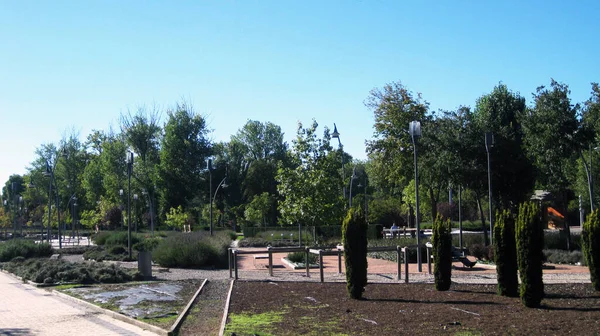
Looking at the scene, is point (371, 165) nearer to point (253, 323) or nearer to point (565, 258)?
point (565, 258)

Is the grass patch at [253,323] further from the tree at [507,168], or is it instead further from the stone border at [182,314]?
the tree at [507,168]

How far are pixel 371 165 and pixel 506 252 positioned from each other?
1255 inches

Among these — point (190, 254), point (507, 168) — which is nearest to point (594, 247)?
point (190, 254)

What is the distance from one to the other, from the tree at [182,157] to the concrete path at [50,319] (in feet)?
183

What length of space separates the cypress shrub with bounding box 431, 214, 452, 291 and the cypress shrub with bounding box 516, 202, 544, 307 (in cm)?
244

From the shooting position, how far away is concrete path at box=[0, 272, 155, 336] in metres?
10.8

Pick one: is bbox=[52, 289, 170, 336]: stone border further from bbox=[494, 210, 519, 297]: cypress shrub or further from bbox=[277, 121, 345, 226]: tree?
bbox=[277, 121, 345, 226]: tree

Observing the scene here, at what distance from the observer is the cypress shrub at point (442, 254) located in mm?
13961

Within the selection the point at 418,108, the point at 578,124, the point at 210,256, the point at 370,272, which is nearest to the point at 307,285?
the point at 370,272

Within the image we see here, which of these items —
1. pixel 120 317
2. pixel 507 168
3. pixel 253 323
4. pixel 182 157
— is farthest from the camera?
pixel 182 157

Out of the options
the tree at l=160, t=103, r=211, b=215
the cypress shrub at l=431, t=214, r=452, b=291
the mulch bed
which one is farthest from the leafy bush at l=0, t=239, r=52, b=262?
the tree at l=160, t=103, r=211, b=215

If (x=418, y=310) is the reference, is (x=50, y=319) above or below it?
below

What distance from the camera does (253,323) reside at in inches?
414

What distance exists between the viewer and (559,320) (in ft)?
32.1
